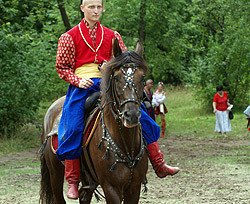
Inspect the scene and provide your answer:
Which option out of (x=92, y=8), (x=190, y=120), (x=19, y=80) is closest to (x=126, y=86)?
(x=92, y=8)

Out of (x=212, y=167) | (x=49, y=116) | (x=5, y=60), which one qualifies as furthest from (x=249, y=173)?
(x=5, y=60)

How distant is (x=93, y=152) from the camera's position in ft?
15.7

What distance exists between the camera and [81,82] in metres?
5.00

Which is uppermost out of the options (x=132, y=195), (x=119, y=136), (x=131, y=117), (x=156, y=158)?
(x=131, y=117)

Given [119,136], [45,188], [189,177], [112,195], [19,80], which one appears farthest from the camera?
[19,80]

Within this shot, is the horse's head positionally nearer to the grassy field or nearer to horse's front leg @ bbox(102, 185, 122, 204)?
horse's front leg @ bbox(102, 185, 122, 204)

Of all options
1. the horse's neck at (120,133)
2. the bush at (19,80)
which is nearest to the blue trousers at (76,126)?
the horse's neck at (120,133)

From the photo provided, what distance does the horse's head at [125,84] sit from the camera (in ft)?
13.3

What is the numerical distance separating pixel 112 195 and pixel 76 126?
3.04ft

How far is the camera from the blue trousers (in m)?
5.03

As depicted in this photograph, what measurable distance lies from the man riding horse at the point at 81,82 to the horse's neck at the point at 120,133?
46 centimetres

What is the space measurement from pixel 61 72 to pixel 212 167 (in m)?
6.98

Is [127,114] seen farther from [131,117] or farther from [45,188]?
[45,188]

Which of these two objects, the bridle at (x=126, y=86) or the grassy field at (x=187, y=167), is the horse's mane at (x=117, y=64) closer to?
the bridle at (x=126, y=86)
